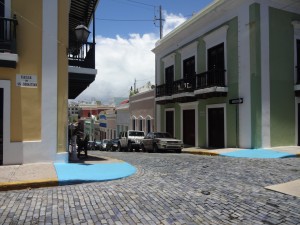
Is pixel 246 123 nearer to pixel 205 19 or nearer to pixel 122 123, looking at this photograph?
pixel 205 19

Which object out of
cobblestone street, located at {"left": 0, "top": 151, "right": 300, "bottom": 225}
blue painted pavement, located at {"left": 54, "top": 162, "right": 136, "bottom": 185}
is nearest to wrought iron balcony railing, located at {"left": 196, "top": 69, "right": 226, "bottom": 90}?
blue painted pavement, located at {"left": 54, "top": 162, "right": 136, "bottom": 185}

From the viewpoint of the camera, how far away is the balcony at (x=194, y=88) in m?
17.1

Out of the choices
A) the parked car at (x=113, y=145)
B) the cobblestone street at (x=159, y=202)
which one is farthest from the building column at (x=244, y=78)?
the parked car at (x=113, y=145)

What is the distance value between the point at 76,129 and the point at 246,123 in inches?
324

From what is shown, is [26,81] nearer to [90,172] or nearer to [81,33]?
[81,33]

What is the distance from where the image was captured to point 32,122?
891 centimetres

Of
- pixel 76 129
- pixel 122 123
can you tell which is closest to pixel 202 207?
pixel 76 129

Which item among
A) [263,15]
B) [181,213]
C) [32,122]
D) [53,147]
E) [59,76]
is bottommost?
[181,213]

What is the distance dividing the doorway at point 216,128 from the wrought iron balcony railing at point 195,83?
4.85ft

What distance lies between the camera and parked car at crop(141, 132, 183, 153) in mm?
17984

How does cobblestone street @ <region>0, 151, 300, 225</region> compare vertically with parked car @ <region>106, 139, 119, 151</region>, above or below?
above

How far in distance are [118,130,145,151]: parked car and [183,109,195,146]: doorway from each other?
9.99 ft

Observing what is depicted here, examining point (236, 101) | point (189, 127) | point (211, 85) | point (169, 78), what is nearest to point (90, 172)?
point (236, 101)

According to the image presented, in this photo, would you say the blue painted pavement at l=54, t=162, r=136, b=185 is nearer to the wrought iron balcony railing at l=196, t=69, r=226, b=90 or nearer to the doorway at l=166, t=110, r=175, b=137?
the wrought iron balcony railing at l=196, t=69, r=226, b=90
